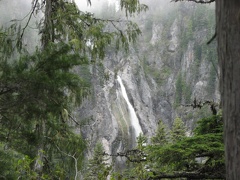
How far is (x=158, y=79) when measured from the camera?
246ft

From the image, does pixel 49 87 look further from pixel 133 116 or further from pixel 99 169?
pixel 133 116

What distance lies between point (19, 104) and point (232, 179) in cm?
209

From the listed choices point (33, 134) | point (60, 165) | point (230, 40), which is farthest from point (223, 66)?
point (60, 165)

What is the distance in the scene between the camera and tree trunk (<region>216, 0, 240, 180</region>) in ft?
4.95

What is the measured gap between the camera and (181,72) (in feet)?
241

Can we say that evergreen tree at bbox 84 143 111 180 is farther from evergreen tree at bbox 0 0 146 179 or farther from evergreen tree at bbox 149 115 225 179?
evergreen tree at bbox 149 115 225 179

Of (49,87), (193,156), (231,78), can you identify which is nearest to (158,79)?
(193,156)

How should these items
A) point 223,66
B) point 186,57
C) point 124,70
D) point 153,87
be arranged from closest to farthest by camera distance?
point 223,66, point 124,70, point 153,87, point 186,57

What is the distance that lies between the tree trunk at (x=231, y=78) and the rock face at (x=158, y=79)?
40287 millimetres

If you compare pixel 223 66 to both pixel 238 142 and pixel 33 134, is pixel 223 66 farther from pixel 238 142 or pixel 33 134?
pixel 33 134

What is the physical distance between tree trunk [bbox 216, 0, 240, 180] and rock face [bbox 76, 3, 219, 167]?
40.3 meters

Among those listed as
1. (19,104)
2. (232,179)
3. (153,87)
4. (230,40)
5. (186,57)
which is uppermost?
(186,57)

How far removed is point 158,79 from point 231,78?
74201 millimetres

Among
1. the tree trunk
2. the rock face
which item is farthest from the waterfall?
the tree trunk
